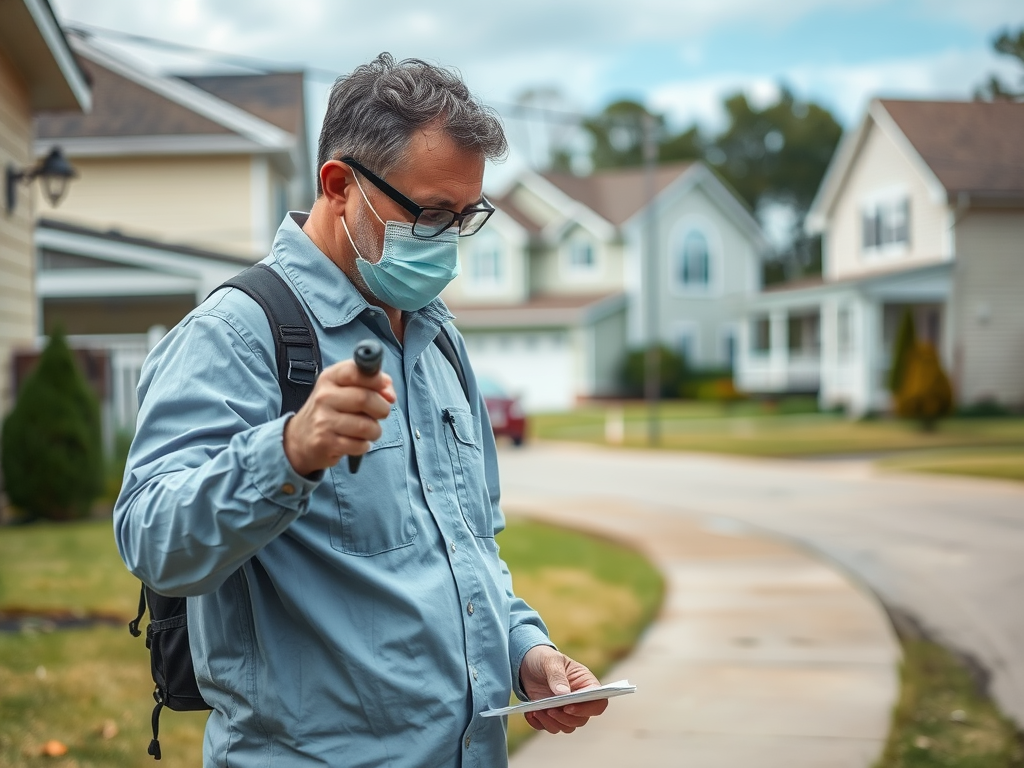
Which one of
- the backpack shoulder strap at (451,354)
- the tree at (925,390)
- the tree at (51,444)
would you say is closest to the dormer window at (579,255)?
the tree at (925,390)

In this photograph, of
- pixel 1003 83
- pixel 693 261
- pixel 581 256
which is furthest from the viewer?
pixel 581 256

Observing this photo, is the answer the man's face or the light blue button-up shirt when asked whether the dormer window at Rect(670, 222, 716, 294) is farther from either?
the light blue button-up shirt

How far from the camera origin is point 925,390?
1205 centimetres

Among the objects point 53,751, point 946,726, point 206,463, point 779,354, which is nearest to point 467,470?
point 206,463

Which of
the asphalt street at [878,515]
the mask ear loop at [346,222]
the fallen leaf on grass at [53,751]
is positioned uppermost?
the mask ear loop at [346,222]

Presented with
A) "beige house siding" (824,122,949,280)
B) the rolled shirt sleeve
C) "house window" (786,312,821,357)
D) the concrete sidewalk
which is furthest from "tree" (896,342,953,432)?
"house window" (786,312,821,357)

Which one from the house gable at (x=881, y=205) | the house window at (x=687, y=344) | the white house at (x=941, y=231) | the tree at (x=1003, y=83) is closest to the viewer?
the tree at (x=1003, y=83)

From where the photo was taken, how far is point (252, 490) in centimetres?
153

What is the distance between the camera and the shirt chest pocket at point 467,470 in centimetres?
213

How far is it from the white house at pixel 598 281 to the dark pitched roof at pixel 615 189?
0.16 feet

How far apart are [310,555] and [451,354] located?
649 millimetres

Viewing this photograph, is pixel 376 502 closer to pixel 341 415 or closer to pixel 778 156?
pixel 341 415

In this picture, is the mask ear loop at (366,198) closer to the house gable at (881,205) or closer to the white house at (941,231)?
the white house at (941,231)

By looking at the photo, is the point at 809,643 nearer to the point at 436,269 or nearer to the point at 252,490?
the point at 436,269
